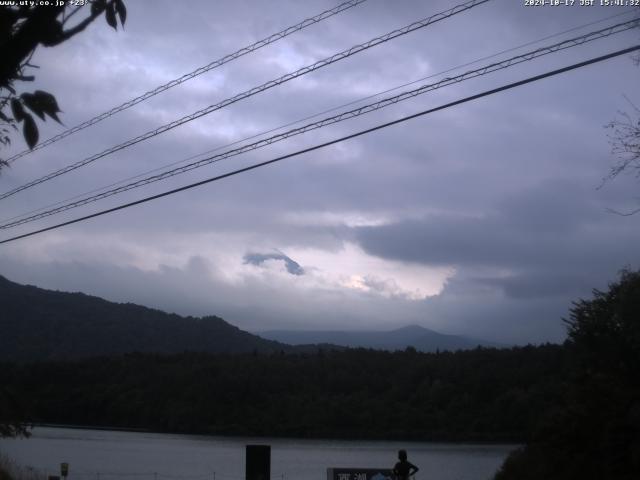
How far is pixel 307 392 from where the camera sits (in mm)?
72062

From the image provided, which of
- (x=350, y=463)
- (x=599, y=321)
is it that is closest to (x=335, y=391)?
(x=350, y=463)

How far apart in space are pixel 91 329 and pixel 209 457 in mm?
62073

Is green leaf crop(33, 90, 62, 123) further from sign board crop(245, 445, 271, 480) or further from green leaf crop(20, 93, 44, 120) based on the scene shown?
sign board crop(245, 445, 271, 480)

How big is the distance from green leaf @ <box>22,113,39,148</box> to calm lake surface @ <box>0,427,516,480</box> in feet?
89.2

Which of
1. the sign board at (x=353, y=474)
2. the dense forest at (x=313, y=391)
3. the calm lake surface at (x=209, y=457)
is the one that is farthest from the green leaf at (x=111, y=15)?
the dense forest at (x=313, y=391)

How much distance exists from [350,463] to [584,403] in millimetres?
21338

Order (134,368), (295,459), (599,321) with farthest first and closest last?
(134,368)
(295,459)
(599,321)

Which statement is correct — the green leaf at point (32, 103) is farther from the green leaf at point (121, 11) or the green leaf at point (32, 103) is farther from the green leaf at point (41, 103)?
the green leaf at point (121, 11)

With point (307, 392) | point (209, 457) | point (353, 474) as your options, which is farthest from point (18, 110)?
point (307, 392)

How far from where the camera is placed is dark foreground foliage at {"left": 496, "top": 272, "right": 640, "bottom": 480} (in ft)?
56.0

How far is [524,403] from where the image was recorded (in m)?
52.3

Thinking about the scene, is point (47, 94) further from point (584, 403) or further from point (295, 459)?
point (295, 459)

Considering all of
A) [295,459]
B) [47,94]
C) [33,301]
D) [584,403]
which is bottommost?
[295,459]

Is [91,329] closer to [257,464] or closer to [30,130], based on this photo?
[257,464]
